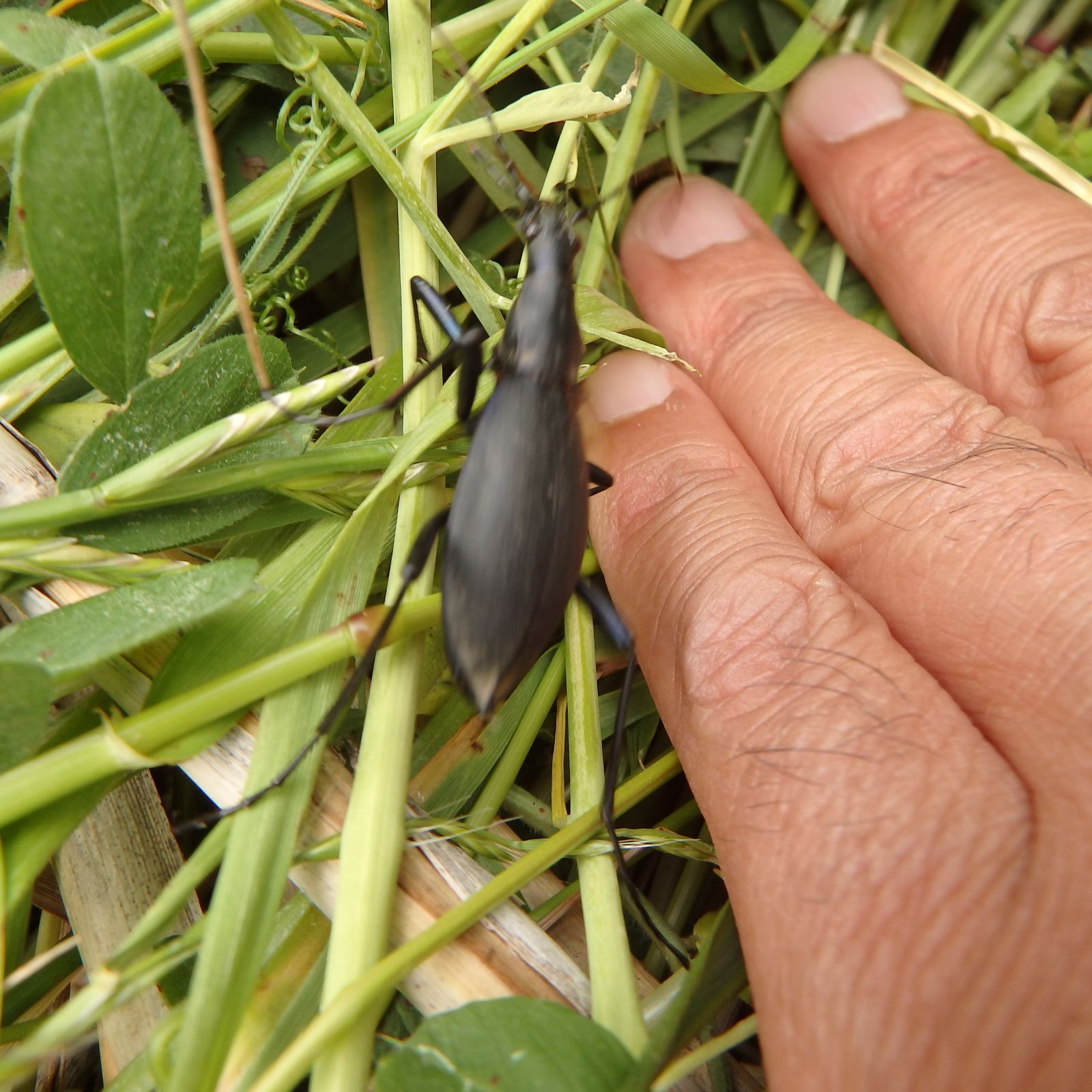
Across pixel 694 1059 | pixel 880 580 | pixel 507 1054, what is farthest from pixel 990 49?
pixel 507 1054

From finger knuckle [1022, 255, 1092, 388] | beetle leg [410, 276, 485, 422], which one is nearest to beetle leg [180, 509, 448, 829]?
beetle leg [410, 276, 485, 422]

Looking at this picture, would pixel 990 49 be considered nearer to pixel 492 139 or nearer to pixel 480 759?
pixel 492 139

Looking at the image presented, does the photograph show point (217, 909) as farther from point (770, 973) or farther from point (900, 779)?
point (900, 779)

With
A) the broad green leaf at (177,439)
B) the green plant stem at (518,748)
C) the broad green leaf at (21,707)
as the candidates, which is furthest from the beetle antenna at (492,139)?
the broad green leaf at (21,707)

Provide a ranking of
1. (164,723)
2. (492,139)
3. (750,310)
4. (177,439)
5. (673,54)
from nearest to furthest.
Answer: (164,723)
(177,439)
(673,54)
(492,139)
(750,310)

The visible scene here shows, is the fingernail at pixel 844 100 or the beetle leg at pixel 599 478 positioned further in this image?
the fingernail at pixel 844 100

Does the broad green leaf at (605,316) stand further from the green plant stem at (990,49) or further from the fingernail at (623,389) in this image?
the green plant stem at (990,49)
